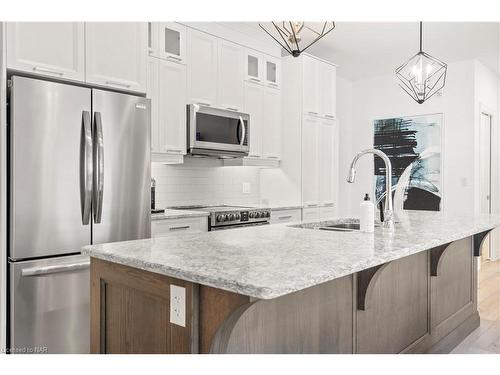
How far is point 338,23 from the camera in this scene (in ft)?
13.9

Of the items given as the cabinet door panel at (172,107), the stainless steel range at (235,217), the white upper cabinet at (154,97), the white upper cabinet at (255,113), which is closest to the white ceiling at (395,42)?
the white upper cabinet at (255,113)

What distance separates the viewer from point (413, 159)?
6129 millimetres

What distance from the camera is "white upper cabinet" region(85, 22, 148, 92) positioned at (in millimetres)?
2844

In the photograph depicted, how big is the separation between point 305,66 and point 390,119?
2071mm

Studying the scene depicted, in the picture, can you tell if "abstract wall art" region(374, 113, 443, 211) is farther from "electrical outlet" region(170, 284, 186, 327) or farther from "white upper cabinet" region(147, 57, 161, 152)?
"electrical outlet" region(170, 284, 186, 327)

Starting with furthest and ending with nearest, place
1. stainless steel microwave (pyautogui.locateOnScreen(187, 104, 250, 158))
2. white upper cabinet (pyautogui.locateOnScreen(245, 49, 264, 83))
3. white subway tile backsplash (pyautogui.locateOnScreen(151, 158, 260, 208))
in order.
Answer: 1. white upper cabinet (pyautogui.locateOnScreen(245, 49, 264, 83))
2. white subway tile backsplash (pyautogui.locateOnScreen(151, 158, 260, 208))
3. stainless steel microwave (pyautogui.locateOnScreen(187, 104, 250, 158))

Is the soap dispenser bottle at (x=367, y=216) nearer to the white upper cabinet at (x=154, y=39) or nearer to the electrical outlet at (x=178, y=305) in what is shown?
the electrical outlet at (x=178, y=305)

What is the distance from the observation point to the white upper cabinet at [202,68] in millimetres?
3917

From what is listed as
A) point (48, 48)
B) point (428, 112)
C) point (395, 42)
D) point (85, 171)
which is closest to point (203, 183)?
point (85, 171)

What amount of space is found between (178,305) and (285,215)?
3180 millimetres

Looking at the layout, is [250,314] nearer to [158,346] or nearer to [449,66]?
[158,346]

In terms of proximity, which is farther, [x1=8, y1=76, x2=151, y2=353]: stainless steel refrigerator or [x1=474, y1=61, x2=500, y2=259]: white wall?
[x1=474, y1=61, x2=500, y2=259]: white wall

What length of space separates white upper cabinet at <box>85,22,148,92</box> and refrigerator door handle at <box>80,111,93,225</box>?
39cm

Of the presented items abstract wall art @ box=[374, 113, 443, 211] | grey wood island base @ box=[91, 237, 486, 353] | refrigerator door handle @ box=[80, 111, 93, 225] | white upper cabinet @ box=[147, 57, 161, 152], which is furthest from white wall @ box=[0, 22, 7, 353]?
Result: abstract wall art @ box=[374, 113, 443, 211]
